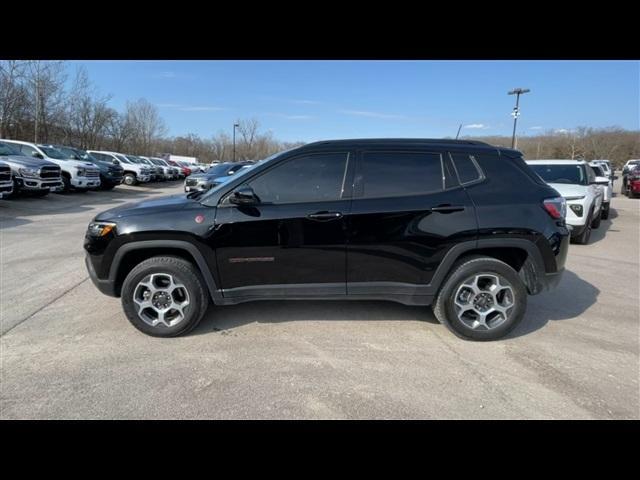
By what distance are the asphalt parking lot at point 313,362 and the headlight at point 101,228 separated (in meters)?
0.97

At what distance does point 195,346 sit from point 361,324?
5.42 feet

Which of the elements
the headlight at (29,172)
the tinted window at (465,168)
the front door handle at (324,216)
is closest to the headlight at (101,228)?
the front door handle at (324,216)

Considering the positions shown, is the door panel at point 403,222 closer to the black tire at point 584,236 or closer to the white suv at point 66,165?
the black tire at point 584,236

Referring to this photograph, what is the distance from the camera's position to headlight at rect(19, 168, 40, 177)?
12248 millimetres

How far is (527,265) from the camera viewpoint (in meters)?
3.52

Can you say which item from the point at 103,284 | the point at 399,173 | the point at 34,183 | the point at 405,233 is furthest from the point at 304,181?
the point at 34,183

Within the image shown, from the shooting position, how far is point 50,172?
42.7ft

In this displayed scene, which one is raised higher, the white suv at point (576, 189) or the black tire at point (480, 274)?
the white suv at point (576, 189)

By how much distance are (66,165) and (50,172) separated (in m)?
2.62

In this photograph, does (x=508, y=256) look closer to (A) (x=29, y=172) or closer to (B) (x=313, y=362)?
(B) (x=313, y=362)

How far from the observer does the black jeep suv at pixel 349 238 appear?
3275mm
